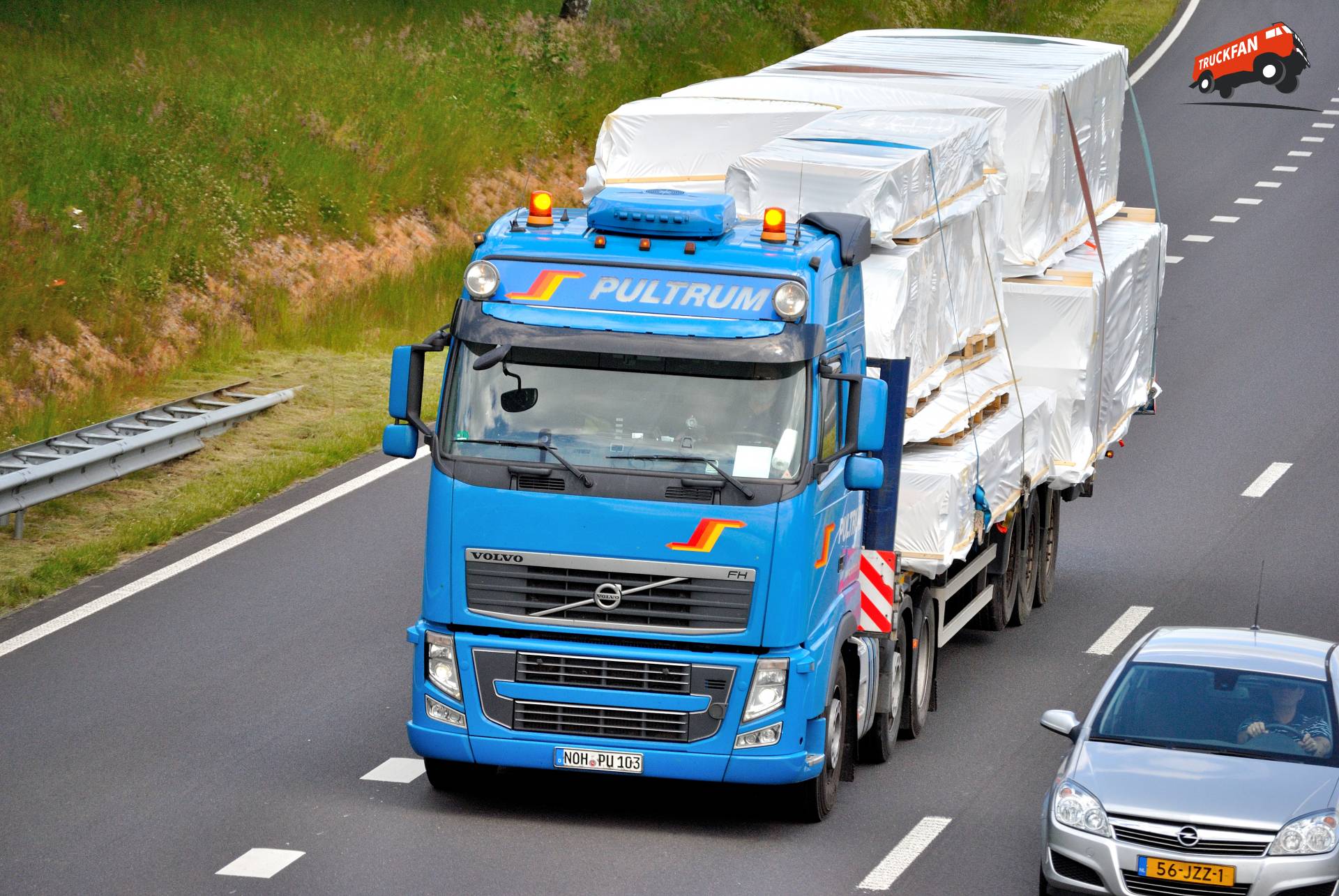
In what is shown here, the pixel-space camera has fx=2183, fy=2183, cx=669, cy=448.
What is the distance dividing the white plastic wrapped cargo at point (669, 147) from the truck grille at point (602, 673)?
14.1 ft

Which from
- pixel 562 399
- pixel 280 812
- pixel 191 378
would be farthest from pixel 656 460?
pixel 191 378

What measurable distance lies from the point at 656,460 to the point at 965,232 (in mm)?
4458

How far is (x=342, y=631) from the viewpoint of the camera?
16.5 metres

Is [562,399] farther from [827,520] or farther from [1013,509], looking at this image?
[1013,509]

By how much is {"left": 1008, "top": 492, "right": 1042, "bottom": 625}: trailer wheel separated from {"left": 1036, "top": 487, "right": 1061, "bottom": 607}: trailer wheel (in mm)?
105

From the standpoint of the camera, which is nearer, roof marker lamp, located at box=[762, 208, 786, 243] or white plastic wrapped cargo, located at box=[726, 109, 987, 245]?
roof marker lamp, located at box=[762, 208, 786, 243]

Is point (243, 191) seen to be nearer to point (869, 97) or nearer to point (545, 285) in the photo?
point (869, 97)

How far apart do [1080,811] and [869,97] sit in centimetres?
752

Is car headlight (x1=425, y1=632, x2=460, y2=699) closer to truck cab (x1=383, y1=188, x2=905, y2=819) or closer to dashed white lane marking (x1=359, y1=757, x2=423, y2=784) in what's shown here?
truck cab (x1=383, y1=188, x2=905, y2=819)

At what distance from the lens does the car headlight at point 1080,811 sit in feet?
37.4

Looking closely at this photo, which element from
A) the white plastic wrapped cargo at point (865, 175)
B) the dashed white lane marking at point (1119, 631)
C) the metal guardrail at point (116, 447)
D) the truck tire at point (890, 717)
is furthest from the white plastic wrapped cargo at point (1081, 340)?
the metal guardrail at point (116, 447)

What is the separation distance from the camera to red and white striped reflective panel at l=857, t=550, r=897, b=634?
1380 cm

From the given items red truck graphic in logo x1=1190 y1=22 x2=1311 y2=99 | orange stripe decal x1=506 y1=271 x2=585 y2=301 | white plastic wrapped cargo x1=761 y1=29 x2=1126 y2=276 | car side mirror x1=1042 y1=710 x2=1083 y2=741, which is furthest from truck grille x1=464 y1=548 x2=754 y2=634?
red truck graphic in logo x1=1190 y1=22 x2=1311 y2=99

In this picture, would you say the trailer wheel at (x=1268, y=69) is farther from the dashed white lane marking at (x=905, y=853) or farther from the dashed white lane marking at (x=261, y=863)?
the dashed white lane marking at (x=261, y=863)
